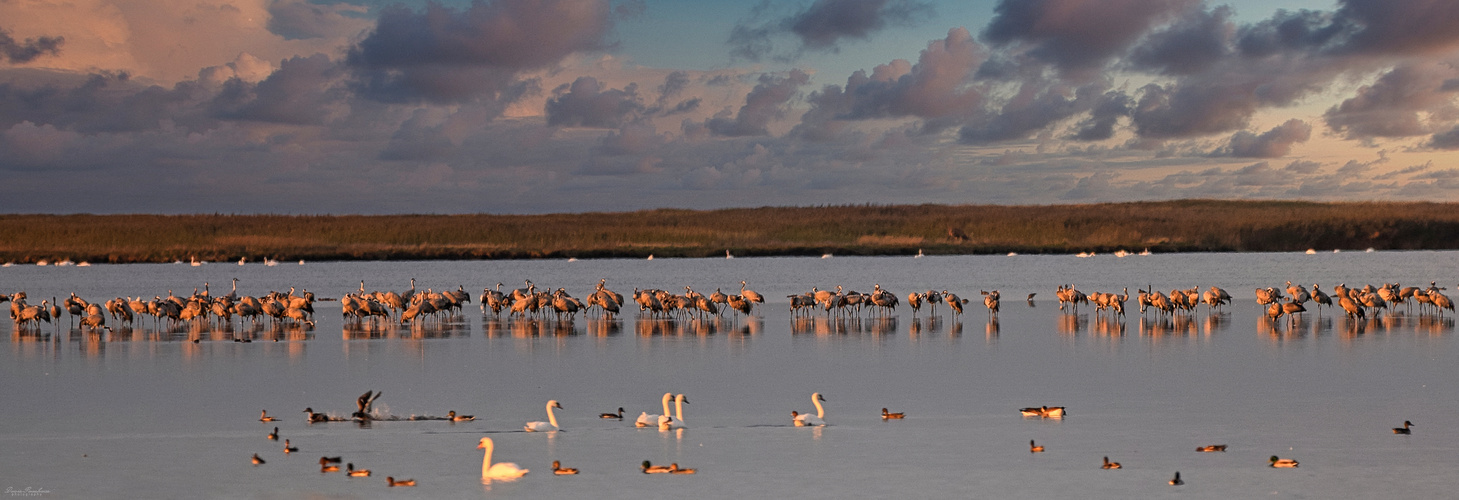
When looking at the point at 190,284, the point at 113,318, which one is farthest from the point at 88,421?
the point at 190,284

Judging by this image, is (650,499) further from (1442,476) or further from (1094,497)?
(1442,476)

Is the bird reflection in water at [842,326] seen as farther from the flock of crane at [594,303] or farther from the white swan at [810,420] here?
the white swan at [810,420]

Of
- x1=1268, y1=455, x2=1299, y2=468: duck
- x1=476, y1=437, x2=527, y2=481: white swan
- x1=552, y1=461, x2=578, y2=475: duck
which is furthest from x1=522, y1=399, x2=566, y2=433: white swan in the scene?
x1=1268, y1=455, x2=1299, y2=468: duck

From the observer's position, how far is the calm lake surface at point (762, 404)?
9641mm

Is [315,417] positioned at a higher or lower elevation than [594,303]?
lower

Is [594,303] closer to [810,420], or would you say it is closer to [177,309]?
[177,309]

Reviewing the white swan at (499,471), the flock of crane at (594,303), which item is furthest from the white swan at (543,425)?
the flock of crane at (594,303)

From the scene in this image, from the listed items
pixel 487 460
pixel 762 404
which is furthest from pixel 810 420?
pixel 487 460

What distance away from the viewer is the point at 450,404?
13.8 m

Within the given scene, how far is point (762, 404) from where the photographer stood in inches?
535

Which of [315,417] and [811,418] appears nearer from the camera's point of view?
A: [811,418]

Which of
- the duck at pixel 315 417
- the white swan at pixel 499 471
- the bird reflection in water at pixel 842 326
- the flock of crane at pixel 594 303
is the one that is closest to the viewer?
the white swan at pixel 499 471

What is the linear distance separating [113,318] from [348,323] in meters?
5.02

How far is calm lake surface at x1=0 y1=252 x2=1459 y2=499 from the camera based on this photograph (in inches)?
380
